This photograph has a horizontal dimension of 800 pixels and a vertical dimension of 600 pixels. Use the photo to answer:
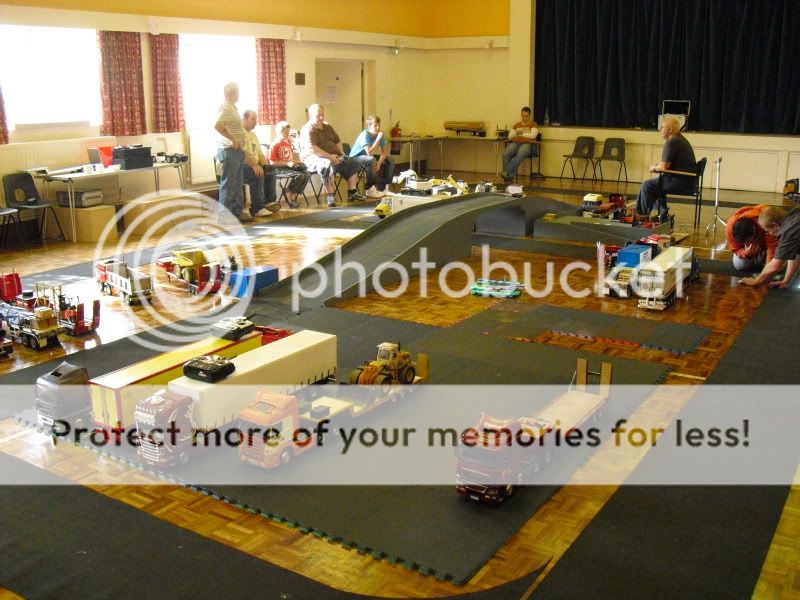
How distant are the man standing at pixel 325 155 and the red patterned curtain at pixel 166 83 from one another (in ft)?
5.93

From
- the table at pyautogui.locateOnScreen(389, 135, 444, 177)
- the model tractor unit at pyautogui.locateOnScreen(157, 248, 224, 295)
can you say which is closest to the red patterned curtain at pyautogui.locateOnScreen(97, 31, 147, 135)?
the model tractor unit at pyautogui.locateOnScreen(157, 248, 224, 295)

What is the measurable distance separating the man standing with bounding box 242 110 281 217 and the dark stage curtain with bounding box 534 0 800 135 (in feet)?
18.6

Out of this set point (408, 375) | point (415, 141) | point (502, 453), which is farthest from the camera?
point (415, 141)

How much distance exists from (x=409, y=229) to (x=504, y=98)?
740 centimetres

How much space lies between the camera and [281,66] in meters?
11.9

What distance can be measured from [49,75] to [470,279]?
17.4ft

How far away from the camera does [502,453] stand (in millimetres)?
3490

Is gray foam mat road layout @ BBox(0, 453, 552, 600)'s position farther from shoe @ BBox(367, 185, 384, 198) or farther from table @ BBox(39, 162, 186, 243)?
shoe @ BBox(367, 185, 384, 198)

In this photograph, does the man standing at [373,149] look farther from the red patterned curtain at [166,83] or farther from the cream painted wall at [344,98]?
the red patterned curtain at [166,83]

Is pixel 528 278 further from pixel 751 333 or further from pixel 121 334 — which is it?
pixel 121 334

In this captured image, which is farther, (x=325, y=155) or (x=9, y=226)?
(x=325, y=155)

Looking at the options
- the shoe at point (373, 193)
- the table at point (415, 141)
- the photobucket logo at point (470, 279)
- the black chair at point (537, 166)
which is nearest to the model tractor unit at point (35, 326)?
the photobucket logo at point (470, 279)

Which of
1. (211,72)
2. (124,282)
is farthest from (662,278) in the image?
(211,72)

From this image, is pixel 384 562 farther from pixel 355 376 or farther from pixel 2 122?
pixel 2 122
